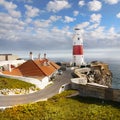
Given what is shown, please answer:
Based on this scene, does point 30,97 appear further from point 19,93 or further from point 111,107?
point 111,107

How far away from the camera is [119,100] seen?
33.9 metres

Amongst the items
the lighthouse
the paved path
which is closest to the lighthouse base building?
the lighthouse

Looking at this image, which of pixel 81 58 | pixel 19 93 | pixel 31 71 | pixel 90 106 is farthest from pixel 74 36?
pixel 90 106

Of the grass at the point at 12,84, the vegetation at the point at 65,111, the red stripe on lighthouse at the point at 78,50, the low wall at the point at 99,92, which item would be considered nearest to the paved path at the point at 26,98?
the vegetation at the point at 65,111

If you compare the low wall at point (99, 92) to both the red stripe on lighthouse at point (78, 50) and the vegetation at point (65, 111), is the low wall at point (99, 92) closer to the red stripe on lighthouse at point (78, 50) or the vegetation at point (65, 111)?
the vegetation at point (65, 111)

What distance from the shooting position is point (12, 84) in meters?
42.2

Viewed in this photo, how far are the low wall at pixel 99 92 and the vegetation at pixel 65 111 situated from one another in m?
0.78

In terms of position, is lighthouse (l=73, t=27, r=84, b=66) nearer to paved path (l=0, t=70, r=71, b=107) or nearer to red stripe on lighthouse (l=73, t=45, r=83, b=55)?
red stripe on lighthouse (l=73, t=45, r=83, b=55)

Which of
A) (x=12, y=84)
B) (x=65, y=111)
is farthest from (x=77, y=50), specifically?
(x=65, y=111)

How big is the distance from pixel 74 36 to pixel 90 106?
168 feet

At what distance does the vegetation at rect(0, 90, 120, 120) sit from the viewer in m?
29.8

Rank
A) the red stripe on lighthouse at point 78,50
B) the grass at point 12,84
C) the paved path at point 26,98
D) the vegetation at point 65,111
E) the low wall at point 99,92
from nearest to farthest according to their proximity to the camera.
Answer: the vegetation at point 65,111 < the low wall at point 99,92 < the paved path at point 26,98 < the grass at point 12,84 < the red stripe on lighthouse at point 78,50

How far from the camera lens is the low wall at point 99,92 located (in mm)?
34250

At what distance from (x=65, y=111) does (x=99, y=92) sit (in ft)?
22.6
